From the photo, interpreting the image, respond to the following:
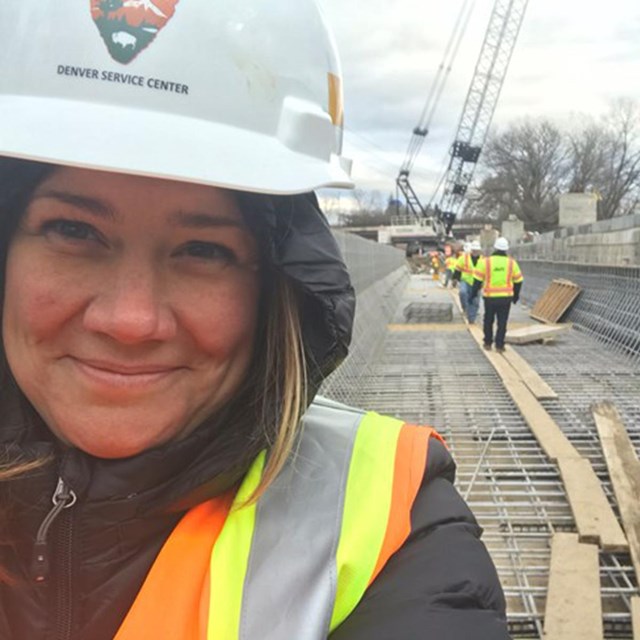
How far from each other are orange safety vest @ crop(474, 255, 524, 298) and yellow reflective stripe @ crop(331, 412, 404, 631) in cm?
1027

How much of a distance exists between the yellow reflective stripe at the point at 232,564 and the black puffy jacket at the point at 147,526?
55 mm

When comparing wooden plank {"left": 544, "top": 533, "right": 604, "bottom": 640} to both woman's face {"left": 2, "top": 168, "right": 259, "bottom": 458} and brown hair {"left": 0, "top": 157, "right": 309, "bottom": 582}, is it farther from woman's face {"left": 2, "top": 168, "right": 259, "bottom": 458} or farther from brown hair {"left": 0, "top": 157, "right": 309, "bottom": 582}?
woman's face {"left": 2, "top": 168, "right": 259, "bottom": 458}

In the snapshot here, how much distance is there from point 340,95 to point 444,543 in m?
1.03

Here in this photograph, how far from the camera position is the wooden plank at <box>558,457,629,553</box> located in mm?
3916

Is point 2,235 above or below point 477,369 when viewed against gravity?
above

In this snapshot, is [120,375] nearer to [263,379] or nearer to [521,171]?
[263,379]

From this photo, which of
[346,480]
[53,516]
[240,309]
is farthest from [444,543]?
[53,516]

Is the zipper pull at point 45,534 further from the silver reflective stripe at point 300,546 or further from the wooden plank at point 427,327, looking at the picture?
the wooden plank at point 427,327

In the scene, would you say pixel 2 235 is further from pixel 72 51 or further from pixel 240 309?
pixel 240 309

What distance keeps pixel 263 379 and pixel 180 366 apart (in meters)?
0.20

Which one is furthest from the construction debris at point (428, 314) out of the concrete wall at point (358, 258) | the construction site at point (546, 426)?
the concrete wall at point (358, 258)

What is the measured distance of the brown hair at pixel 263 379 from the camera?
52.3 inches

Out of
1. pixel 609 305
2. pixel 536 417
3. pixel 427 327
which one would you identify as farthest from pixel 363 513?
pixel 427 327

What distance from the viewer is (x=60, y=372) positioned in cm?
131
